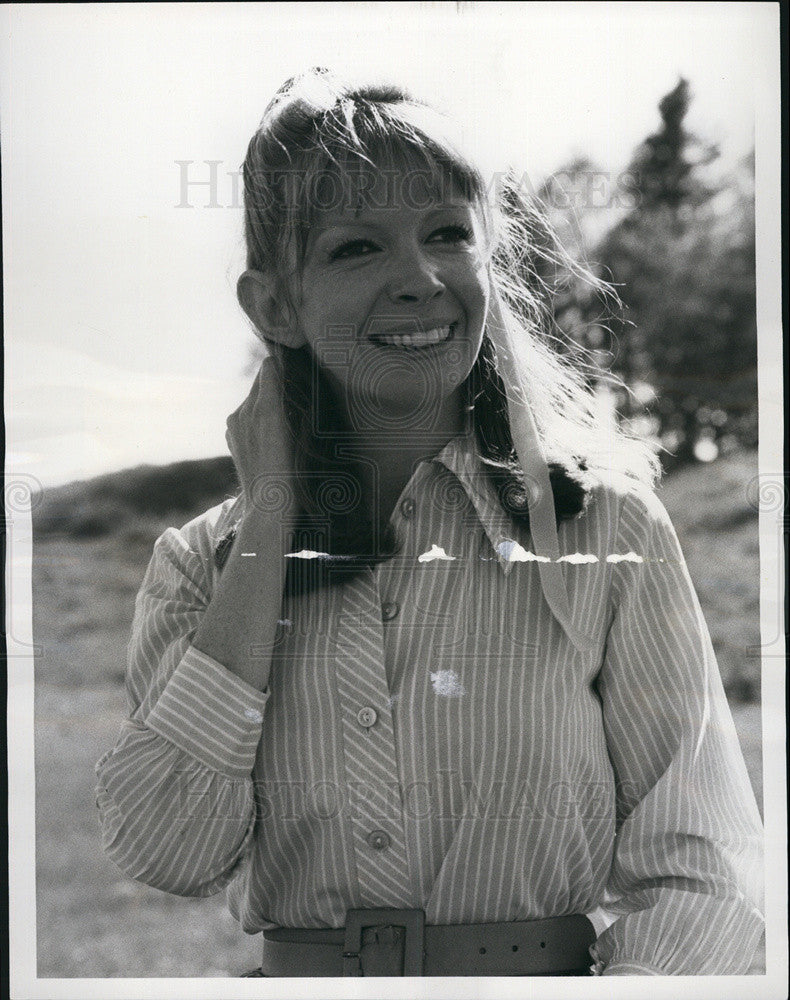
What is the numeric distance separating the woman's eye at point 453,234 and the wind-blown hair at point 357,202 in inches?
1.3

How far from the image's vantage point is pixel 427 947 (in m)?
1.33

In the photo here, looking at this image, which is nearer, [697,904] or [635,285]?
[697,904]

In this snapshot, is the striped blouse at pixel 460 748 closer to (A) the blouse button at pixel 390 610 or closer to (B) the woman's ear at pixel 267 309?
(A) the blouse button at pixel 390 610

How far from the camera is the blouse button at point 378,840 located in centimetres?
133

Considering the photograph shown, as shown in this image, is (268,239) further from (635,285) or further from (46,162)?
(635,285)

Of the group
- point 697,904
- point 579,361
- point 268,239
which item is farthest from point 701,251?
point 697,904

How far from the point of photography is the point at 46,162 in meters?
1.45

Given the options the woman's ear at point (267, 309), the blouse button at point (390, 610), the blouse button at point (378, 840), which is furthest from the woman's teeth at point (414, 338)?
the blouse button at point (378, 840)

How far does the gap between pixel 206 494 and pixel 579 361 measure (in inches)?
21.1

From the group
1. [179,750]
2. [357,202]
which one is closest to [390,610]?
[179,750]

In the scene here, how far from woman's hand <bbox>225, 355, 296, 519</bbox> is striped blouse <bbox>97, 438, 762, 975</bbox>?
55mm

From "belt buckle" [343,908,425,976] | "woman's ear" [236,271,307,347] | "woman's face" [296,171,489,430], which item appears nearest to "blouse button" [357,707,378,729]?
"belt buckle" [343,908,425,976]

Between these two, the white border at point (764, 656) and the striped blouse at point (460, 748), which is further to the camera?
the white border at point (764, 656)

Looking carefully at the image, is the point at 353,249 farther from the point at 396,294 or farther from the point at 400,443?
the point at 400,443
